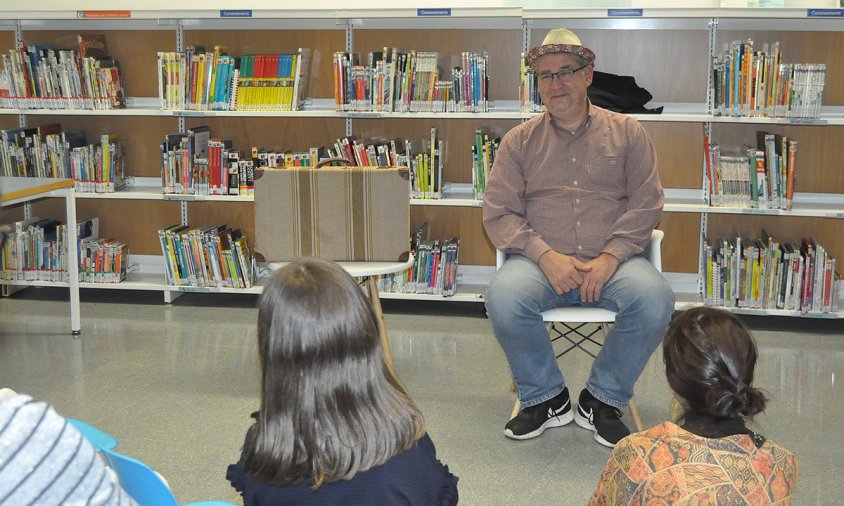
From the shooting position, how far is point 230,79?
481cm

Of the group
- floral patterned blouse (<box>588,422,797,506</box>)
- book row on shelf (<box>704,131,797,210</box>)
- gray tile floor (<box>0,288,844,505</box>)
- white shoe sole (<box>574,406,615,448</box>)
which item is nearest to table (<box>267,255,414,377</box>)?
gray tile floor (<box>0,288,844,505</box>)

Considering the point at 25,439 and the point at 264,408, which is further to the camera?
the point at 264,408

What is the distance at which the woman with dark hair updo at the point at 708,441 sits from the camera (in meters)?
1.63

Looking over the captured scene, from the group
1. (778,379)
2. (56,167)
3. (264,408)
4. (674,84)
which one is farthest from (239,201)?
(264,408)

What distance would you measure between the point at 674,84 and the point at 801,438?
213cm

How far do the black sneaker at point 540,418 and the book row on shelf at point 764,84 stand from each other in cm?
188

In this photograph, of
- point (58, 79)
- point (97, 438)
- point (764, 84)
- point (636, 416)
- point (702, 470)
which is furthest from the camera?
point (58, 79)

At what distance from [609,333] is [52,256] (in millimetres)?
3166

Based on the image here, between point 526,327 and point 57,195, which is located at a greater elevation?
point 57,195

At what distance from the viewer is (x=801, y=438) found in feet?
10.6

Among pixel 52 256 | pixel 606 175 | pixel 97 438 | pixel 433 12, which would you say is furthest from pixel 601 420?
pixel 52 256

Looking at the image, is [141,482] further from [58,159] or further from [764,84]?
[58,159]

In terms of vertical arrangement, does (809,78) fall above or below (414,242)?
above

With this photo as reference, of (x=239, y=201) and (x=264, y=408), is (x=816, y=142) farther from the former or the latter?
(x=264, y=408)
